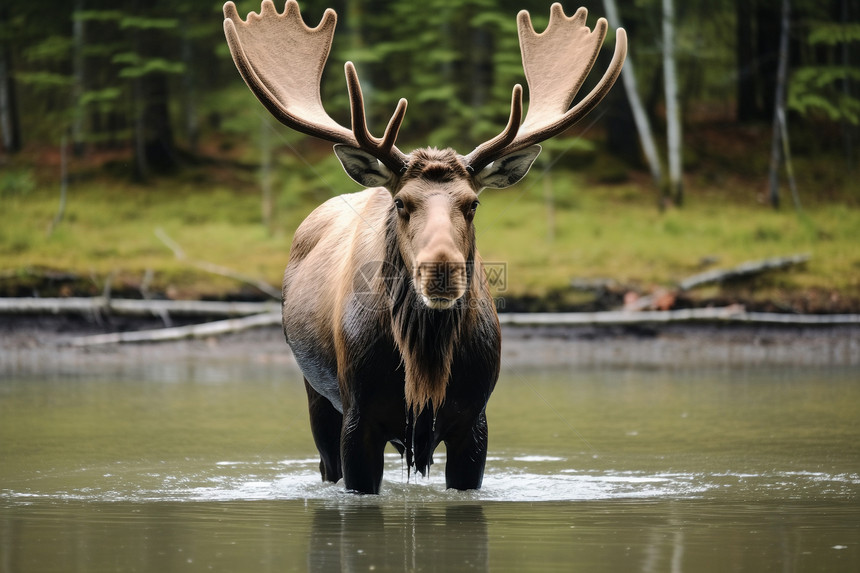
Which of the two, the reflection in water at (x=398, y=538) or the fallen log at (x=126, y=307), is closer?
the reflection in water at (x=398, y=538)

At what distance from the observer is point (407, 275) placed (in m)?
6.59

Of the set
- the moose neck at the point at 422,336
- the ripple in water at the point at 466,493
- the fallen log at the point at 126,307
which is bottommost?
the ripple in water at the point at 466,493

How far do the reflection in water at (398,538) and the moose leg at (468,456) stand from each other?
13.6 inches

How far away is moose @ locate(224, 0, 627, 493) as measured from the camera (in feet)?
21.1

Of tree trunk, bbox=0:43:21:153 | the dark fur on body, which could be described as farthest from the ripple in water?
tree trunk, bbox=0:43:21:153

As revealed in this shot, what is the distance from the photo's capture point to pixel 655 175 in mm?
21922

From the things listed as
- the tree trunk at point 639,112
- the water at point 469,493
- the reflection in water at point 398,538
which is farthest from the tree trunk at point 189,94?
the reflection in water at point 398,538

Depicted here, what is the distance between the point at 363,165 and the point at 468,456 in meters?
1.92

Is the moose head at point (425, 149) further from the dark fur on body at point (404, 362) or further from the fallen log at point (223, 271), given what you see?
the fallen log at point (223, 271)

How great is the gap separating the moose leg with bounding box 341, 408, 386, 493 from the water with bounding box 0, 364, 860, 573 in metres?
0.10

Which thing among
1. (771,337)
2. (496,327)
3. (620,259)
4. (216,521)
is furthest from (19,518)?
(620,259)

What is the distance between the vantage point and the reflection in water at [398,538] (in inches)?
210

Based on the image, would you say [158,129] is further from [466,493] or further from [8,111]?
[466,493]

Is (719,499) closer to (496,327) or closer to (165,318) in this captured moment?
(496,327)
